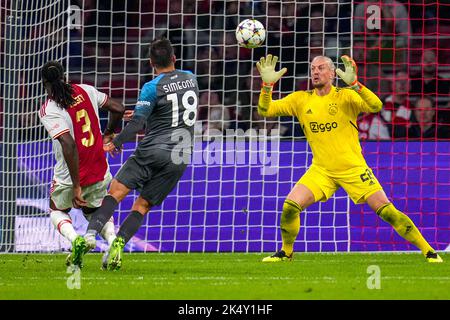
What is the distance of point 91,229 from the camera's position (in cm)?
970

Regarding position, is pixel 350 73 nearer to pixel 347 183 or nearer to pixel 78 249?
pixel 347 183

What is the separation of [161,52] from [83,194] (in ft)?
5.13

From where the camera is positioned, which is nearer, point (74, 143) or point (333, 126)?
point (74, 143)

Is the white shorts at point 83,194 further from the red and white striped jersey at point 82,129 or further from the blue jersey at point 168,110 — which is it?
the blue jersey at point 168,110

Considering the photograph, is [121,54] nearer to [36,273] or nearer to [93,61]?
[93,61]

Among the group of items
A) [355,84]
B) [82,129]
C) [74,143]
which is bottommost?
[74,143]

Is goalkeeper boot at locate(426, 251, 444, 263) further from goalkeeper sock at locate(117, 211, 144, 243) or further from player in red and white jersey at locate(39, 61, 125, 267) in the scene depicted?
player in red and white jersey at locate(39, 61, 125, 267)

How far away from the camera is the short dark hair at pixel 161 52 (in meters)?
10.1

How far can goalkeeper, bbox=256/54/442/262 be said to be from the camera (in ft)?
37.2

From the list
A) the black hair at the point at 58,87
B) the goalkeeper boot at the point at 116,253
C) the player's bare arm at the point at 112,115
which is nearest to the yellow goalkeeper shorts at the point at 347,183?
the player's bare arm at the point at 112,115

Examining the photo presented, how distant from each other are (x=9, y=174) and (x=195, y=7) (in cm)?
389

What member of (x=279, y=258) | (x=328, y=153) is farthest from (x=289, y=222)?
(x=328, y=153)

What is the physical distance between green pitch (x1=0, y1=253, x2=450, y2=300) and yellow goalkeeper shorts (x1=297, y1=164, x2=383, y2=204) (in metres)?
0.71

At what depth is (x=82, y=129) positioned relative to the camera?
10.2m
